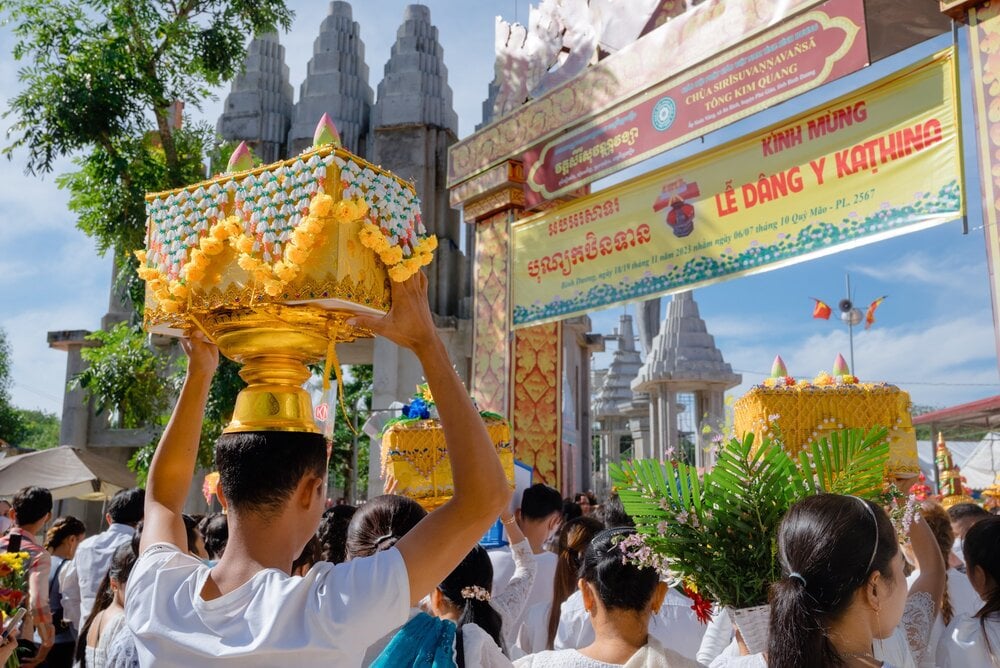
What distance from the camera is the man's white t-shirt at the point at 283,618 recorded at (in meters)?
1.34

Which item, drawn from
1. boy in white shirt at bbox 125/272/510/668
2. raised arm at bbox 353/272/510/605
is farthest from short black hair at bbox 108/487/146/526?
raised arm at bbox 353/272/510/605

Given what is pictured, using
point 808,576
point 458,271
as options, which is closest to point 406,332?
point 808,576

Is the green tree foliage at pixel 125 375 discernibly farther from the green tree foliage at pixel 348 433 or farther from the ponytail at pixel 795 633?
the ponytail at pixel 795 633

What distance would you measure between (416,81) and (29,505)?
411 inches

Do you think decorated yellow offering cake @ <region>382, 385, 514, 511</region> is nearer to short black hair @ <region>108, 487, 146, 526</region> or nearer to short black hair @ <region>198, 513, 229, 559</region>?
short black hair @ <region>198, 513, 229, 559</region>

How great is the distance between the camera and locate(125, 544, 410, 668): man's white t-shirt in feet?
4.40

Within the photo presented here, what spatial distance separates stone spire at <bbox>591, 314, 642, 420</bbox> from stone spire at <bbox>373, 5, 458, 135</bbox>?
55.6ft

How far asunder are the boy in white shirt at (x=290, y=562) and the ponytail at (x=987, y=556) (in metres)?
2.17

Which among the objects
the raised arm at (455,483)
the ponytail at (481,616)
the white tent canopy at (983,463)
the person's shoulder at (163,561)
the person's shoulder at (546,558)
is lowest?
the white tent canopy at (983,463)

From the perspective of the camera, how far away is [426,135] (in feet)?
45.0

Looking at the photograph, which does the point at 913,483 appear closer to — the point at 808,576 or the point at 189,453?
the point at 808,576

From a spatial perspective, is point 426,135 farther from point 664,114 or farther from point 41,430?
point 41,430

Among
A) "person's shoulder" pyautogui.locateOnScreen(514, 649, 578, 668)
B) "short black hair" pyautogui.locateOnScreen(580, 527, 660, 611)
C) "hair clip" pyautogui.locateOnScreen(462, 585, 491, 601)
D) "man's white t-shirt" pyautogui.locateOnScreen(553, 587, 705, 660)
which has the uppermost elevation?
"short black hair" pyautogui.locateOnScreen(580, 527, 660, 611)

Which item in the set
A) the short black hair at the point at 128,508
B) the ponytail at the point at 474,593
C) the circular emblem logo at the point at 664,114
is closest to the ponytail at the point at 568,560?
the ponytail at the point at 474,593
